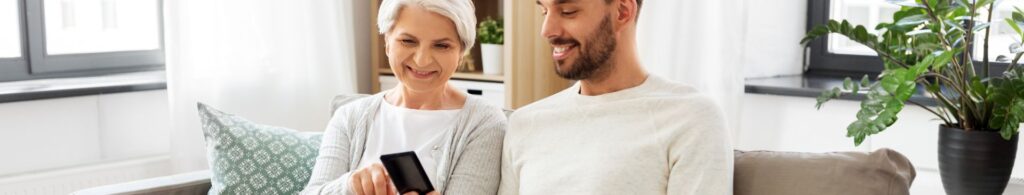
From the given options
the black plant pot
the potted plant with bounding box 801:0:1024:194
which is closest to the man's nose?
the potted plant with bounding box 801:0:1024:194

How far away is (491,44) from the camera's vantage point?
3445 mm

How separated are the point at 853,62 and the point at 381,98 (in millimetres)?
2041

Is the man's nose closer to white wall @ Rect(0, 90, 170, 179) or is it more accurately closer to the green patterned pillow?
the green patterned pillow

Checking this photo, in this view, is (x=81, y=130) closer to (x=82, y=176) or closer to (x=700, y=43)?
(x=82, y=176)

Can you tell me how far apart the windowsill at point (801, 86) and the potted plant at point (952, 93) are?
534 mm

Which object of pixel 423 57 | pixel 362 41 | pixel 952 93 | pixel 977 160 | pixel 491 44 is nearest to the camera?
pixel 423 57

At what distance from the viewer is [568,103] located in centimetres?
177

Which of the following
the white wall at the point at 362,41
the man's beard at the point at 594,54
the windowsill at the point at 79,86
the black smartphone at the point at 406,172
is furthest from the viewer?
the white wall at the point at 362,41

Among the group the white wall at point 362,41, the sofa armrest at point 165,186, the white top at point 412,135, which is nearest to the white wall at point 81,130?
the white wall at point 362,41

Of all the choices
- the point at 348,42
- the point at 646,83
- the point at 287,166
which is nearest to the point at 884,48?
the point at 646,83

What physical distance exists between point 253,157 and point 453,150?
0.51 m

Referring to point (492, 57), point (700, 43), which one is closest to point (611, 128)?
point (700, 43)

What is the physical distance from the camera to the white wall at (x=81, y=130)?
2.84m

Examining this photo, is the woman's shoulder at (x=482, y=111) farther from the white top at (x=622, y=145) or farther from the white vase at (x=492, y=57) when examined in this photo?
the white vase at (x=492, y=57)
